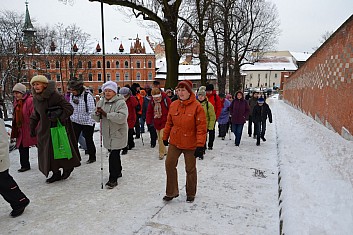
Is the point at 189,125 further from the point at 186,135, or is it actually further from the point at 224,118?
the point at 224,118

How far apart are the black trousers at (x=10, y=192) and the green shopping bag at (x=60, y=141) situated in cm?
107

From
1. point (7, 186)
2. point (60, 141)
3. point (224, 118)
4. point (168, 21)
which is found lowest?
point (7, 186)

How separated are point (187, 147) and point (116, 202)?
→ 4.67ft

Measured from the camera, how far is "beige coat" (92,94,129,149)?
4906mm

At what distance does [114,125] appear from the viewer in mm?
4953

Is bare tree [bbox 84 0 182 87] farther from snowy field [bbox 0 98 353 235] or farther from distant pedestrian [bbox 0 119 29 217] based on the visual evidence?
distant pedestrian [bbox 0 119 29 217]

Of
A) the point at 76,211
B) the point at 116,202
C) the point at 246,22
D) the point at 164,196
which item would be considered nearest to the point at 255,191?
the point at 164,196

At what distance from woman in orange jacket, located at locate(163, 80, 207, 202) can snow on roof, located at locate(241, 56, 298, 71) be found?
98.8 metres

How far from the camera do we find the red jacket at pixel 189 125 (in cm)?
417

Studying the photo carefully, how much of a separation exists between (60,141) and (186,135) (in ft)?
7.55

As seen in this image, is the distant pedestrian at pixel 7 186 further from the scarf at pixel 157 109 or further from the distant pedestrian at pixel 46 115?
the scarf at pixel 157 109

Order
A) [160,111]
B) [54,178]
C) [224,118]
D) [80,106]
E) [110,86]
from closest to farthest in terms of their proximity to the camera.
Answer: [110,86] < [54,178] < [80,106] < [160,111] < [224,118]

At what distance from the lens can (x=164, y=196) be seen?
4531mm

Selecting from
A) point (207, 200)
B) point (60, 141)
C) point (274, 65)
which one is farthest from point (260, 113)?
point (274, 65)
